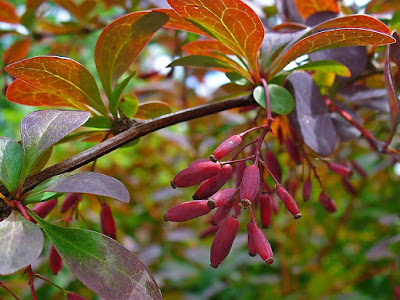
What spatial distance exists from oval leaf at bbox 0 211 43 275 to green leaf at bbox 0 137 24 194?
57 mm

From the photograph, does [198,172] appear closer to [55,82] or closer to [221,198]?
[221,198]

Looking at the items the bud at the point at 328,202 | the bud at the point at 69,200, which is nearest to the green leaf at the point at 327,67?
the bud at the point at 328,202

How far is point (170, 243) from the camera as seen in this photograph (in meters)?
2.17

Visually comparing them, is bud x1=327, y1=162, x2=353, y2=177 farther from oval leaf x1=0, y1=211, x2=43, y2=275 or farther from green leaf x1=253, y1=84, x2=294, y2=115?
oval leaf x1=0, y1=211, x2=43, y2=275

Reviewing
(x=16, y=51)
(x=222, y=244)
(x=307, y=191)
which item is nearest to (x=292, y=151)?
(x=307, y=191)

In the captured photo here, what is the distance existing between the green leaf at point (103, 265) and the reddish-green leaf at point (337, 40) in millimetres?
416

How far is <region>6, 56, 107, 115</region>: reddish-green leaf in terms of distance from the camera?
2.35 feet

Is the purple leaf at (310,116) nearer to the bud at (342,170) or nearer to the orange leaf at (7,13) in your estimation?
the bud at (342,170)

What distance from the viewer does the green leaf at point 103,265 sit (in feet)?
1.86

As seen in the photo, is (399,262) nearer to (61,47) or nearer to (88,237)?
(88,237)

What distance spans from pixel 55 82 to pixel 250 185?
1.25 feet

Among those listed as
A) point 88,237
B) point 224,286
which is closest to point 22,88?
point 88,237

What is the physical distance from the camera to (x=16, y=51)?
1379 millimetres

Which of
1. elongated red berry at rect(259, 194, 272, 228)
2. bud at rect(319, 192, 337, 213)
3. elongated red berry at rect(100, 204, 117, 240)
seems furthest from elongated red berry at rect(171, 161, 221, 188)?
bud at rect(319, 192, 337, 213)
